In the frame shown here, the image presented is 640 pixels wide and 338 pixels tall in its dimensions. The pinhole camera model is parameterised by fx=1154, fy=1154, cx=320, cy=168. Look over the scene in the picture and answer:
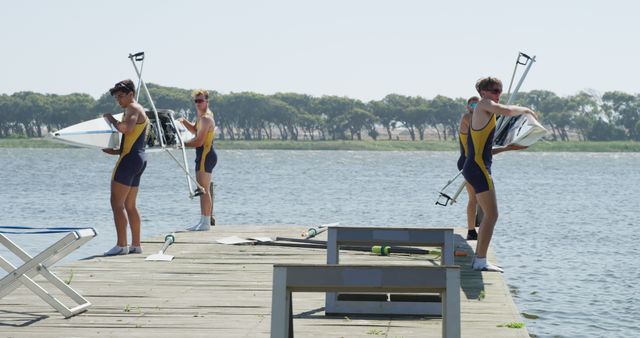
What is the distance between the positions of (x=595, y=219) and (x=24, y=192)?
26.2 metres

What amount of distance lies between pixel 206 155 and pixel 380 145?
15882 centimetres

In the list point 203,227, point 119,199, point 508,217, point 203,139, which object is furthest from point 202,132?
point 508,217

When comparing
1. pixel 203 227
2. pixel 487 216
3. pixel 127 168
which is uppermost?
pixel 127 168

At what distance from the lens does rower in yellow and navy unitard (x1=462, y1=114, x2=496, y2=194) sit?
35.6ft

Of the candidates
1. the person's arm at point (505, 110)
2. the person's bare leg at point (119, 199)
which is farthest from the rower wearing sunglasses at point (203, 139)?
the person's arm at point (505, 110)

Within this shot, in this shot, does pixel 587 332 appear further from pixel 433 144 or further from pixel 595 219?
pixel 433 144

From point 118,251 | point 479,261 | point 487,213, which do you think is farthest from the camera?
point 118,251

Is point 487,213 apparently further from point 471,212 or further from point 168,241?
point 168,241

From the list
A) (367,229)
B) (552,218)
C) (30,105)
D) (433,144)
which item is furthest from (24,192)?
(433,144)

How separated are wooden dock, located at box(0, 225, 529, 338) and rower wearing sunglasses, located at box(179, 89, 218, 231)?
2696 mm

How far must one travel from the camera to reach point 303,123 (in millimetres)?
172875

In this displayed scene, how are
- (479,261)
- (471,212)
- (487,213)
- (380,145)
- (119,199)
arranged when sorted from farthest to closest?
(380,145) < (471,212) < (119,199) < (479,261) < (487,213)

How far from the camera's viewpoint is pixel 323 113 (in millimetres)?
175000

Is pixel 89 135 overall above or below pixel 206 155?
above
